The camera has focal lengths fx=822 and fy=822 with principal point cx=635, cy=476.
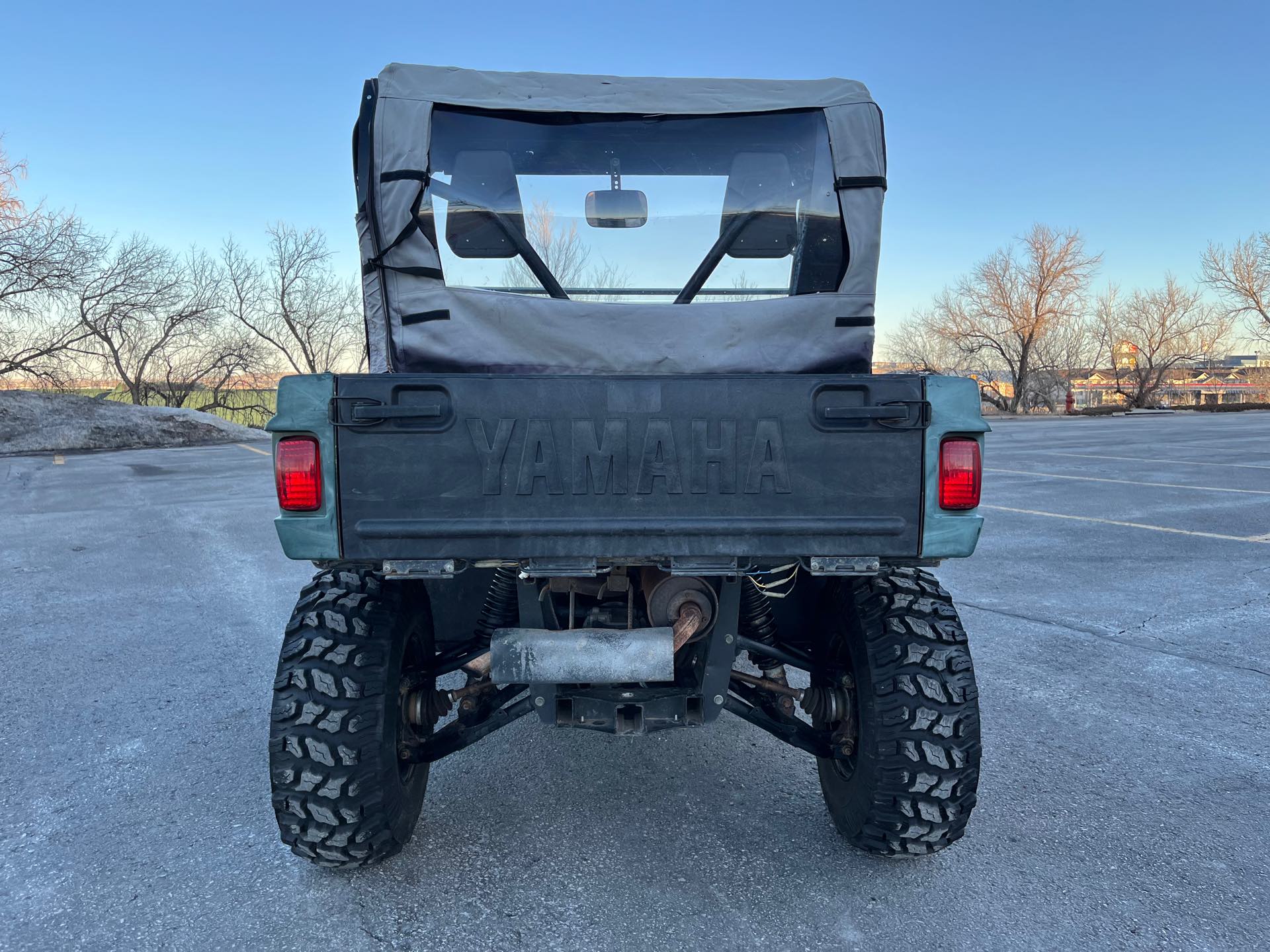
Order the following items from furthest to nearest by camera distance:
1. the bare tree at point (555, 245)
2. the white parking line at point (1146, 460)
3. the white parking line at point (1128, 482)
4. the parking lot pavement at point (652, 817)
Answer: the white parking line at point (1146, 460) < the white parking line at point (1128, 482) < the bare tree at point (555, 245) < the parking lot pavement at point (652, 817)

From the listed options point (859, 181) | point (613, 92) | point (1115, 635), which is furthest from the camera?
point (1115, 635)

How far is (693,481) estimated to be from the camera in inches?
85.8

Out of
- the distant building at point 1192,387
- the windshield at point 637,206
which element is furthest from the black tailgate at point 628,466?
the distant building at point 1192,387

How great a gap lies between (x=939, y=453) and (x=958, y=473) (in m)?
0.08

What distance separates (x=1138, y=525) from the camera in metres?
8.31

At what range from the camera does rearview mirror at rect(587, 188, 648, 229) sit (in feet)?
9.53

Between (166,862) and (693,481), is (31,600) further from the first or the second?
(693,481)

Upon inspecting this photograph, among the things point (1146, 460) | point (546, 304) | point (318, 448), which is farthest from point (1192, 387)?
point (318, 448)

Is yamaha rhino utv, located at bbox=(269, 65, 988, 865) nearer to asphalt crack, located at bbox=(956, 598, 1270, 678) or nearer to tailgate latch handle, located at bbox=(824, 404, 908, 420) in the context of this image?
tailgate latch handle, located at bbox=(824, 404, 908, 420)

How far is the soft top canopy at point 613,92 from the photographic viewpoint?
2.59 metres

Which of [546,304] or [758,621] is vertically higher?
[546,304]

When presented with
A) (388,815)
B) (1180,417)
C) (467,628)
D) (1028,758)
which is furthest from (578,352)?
(1180,417)

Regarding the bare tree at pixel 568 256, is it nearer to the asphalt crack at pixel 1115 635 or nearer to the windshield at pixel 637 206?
the windshield at pixel 637 206

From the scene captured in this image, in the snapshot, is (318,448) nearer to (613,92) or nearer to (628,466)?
(628,466)
